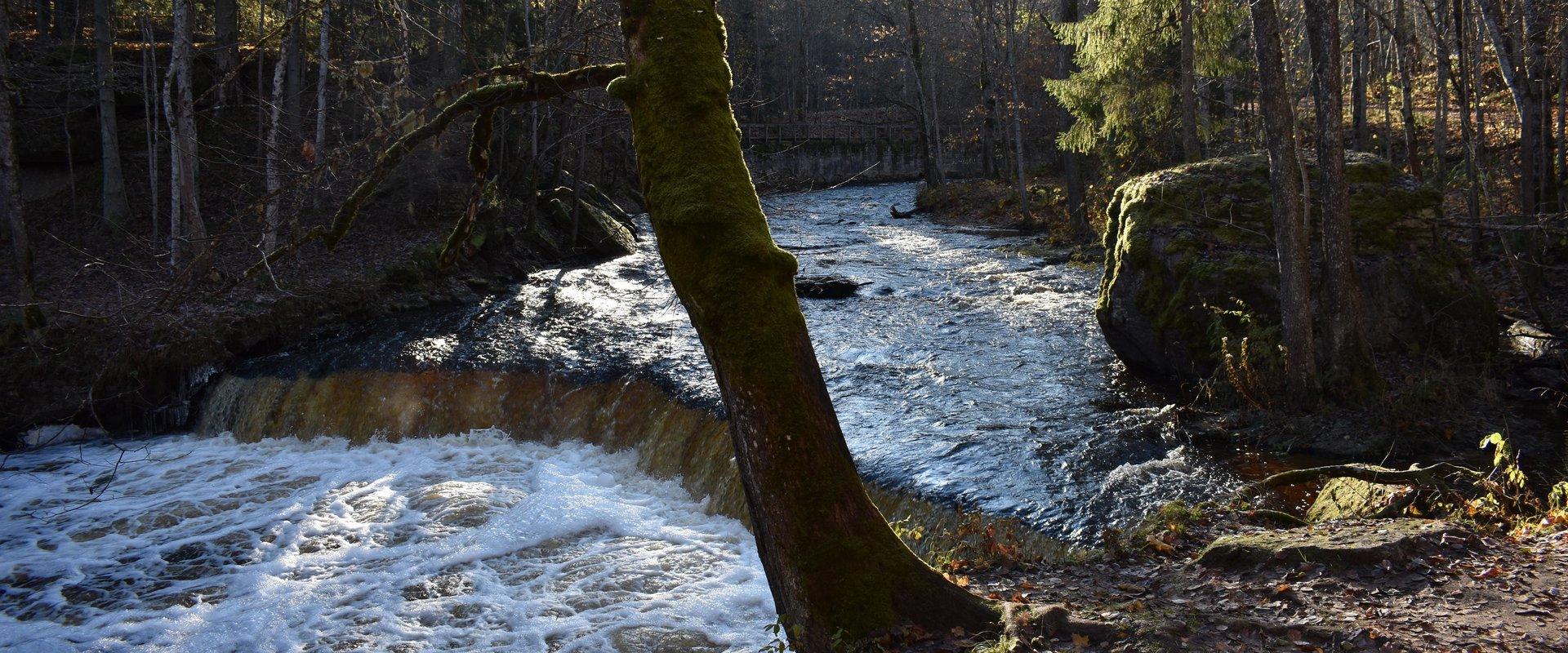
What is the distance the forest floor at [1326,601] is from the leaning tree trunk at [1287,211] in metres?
3.07

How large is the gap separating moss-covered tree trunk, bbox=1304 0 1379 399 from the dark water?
5.44ft

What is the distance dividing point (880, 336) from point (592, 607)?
716cm

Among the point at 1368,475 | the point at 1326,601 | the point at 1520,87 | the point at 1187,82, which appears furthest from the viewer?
the point at 1187,82

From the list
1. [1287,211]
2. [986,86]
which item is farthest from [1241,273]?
[986,86]

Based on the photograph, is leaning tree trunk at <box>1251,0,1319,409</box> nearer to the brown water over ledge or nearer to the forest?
the forest

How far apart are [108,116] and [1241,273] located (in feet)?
68.8

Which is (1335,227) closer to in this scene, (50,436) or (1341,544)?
(1341,544)

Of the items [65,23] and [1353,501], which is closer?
[1353,501]

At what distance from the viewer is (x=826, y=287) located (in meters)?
16.6

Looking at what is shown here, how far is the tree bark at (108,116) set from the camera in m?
17.8

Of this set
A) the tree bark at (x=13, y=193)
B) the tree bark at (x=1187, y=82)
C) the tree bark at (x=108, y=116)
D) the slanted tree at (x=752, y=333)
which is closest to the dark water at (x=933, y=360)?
the tree bark at (x=1187, y=82)

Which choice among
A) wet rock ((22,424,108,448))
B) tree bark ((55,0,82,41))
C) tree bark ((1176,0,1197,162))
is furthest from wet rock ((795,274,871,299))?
tree bark ((55,0,82,41))

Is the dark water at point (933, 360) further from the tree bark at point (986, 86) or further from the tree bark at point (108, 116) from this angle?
the tree bark at point (986, 86)

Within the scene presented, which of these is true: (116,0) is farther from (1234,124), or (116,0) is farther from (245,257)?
(1234,124)
